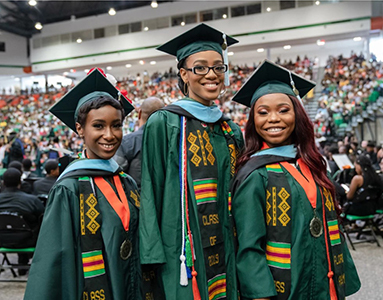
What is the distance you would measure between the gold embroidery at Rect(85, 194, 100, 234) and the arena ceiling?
68.2 feet

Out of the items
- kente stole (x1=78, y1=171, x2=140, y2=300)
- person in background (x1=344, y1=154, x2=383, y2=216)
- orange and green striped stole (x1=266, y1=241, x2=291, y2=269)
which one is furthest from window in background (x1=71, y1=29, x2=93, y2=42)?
orange and green striped stole (x1=266, y1=241, x2=291, y2=269)

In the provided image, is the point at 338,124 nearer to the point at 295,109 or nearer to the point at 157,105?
the point at 157,105

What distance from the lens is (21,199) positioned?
4.52 m

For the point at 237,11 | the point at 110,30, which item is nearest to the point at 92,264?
the point at 237,11

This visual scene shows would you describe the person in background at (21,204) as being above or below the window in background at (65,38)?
below

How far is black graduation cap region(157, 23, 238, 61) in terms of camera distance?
6.97 feet

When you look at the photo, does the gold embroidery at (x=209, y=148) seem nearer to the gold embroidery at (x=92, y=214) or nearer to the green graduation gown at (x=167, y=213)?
the green graduation gown at (x=167, y=213)

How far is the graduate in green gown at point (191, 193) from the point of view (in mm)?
1860

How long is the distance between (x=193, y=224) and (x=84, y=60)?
22175mm

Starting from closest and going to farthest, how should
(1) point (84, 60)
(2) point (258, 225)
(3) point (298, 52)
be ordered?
1. (2) point (258, 225)
2. (1) point (84, 60)
3. (3) point (298, 52)

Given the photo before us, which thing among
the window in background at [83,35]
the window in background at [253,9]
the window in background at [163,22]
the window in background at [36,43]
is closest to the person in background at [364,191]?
the window in background at [253,9]

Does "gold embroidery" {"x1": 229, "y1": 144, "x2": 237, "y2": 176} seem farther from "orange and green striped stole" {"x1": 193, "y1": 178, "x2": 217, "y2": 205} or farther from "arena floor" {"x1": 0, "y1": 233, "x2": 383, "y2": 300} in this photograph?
"arena floor" {"x1": 0, "y1": 233, "x2": 383, "y2": 300}

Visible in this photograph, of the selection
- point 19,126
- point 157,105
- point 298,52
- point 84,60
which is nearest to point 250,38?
point 298,52

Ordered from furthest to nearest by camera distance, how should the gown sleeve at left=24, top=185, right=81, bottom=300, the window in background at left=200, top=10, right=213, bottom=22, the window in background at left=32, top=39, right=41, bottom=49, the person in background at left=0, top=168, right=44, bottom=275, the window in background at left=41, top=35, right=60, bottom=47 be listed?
the window in background at left=32, top=39, right=41, bottom=49 → the window in background at left=41, top=35, right=60, bottom=47 → the window in background at left=200, top=10, right=213, bottom=22 → the person in background at left=0, top=168, right=44, bottom=275 → the gown sleeve at left=24, top=185, right=81, bottom=300
